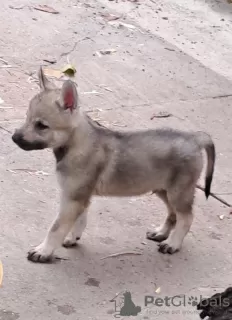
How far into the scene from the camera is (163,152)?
4.94 metres

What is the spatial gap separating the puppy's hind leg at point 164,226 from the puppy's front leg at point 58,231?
668mm

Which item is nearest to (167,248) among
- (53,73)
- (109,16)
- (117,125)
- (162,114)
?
(117,125)

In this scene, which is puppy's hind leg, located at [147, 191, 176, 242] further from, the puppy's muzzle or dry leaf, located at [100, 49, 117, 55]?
dry leaf, located at [100, 49, 117, 55]

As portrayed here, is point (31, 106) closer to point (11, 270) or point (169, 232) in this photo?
point (11, 270)

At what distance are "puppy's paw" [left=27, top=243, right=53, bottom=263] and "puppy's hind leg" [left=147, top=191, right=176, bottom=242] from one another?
30.6 inches

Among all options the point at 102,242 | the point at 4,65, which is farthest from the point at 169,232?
the point at 4,65

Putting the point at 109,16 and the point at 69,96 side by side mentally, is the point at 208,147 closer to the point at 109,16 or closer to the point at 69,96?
the point at 69,96

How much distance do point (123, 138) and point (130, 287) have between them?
0.92m

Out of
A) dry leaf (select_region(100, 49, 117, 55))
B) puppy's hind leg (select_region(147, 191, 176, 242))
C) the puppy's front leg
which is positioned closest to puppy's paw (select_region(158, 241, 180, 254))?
puppy's hind leg (select_region(147, 191, 176, 242))

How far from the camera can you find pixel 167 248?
514 centimetres

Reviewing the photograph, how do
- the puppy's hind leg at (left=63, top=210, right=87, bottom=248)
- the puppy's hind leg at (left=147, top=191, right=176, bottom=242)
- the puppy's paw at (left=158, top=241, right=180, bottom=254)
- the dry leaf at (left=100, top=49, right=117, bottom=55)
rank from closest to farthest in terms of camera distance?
1. the puppy's hind leg at (left=63, top=210, right=87, bottom=248)
2. the puppy's paw at (left=158, top=241, right=180, bottom=254)
3. the puppy's hind leg at (left=147, top=191, right=176, bottom=242)
4. the dry leaf at (left=100, top=49, right=117, bottom=55)

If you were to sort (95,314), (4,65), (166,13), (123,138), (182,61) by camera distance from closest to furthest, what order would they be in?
(95,314)
(123,138)
(4,65)
(182,61)
(166,13)

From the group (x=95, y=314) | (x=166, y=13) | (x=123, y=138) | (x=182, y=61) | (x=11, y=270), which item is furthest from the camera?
(x=166, y=13)

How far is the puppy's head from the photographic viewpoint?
470 cm
